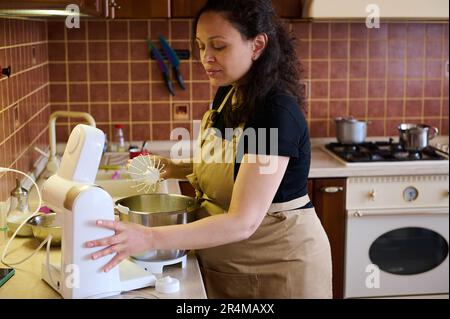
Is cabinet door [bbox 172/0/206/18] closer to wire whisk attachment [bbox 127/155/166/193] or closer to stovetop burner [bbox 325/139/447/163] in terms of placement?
stovetop burner [bbox 325/139/447/163]

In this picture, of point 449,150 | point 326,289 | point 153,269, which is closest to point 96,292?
point 153,269

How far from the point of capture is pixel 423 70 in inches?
132

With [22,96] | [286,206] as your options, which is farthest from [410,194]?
[22,96]

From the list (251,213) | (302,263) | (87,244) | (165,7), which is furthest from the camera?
(165,7)

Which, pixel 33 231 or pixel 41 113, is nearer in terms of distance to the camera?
pixel 33 231

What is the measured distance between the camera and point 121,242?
4.49ft

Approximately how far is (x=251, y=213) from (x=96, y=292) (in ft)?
1.18

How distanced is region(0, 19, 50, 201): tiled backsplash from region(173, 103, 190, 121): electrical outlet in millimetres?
579

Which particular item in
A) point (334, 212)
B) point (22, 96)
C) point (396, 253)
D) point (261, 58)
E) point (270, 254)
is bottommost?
point (396, 253)

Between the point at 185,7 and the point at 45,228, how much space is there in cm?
140

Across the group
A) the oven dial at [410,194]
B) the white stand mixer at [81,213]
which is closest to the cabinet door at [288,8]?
the oven dial at [410,194]

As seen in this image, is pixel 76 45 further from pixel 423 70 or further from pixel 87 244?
pixel 87 244

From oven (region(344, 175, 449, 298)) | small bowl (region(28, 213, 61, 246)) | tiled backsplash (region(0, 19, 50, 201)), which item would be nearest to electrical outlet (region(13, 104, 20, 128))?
tiled backsplash (region(0, 19, 50, 201))

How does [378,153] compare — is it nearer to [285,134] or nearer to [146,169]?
[146,169]
